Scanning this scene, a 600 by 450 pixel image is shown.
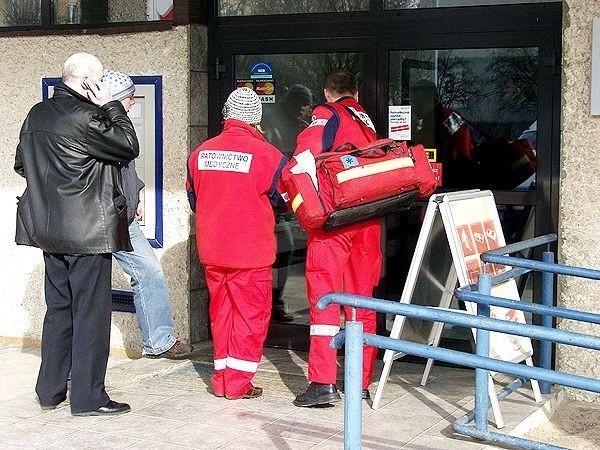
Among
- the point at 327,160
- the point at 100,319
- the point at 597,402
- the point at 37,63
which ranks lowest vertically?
the point at 597,402

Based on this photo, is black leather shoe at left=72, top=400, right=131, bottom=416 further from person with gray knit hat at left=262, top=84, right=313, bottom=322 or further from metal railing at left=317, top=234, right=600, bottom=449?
metal railing at left=317, top=234, right=600, bottom=449

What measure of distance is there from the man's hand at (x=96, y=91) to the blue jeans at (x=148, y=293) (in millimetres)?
1060

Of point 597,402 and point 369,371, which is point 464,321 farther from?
point 597,402

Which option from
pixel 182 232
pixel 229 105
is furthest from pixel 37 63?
pixel 229 105

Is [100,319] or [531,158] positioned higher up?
[531,158]

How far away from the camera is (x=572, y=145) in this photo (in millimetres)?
6211

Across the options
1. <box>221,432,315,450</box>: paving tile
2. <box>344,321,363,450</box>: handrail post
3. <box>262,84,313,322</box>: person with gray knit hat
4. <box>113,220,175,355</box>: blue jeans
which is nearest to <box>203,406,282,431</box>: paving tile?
<box>221,432,315,450</box>: paving tile

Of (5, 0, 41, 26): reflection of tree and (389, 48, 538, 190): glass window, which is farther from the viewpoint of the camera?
(5, 0, 41, 26): reflection of tree

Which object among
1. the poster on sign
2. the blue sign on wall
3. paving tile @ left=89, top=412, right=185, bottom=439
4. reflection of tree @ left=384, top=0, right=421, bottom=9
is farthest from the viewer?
the blue sign on wall

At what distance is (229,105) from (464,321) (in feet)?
8.75

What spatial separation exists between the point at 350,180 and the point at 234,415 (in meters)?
1.41

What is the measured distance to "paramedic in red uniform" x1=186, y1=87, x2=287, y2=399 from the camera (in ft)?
20.0

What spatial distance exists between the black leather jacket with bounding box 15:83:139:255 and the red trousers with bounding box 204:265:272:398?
0.69m

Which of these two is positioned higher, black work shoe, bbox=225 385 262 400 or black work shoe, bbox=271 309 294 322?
black work shoe, bbox=271 309 294 322
